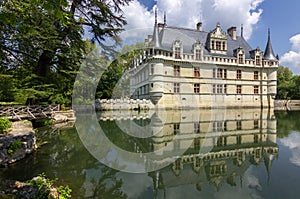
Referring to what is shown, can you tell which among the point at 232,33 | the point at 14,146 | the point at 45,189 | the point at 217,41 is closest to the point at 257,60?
the point at 232,33

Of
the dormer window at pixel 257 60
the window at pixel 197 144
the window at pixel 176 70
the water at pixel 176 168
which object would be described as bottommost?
the water at pixel 176 168

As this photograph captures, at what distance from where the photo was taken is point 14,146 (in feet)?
18.4

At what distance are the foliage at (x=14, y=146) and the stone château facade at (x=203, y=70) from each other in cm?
1702

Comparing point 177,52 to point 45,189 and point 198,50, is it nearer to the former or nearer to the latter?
point 198,50

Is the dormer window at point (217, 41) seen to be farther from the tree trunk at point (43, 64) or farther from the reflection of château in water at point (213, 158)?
the tree trunk at point (43, 64)

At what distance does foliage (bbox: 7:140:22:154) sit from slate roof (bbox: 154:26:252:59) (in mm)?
18518

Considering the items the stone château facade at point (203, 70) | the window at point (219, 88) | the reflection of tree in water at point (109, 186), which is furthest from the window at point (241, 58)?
the reflection of tree in water at point (109, 186)

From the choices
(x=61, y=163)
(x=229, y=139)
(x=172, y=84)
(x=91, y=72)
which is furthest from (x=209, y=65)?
(x=61, y=163)

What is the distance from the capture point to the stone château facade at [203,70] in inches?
889

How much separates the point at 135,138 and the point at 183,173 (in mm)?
4239

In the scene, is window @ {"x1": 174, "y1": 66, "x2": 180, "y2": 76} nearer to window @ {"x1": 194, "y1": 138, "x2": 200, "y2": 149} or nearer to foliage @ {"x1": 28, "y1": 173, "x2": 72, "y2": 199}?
window @ {"x1": 194, "y1": 138, "x2": 200, "y2": 149}

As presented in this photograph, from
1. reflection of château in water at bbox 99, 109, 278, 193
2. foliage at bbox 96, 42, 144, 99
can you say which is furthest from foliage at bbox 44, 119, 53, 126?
foliage at bbox 96, 42, 144, 99

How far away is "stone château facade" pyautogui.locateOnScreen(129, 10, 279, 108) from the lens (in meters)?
22.6

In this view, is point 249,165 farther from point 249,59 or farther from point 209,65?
point 249,59
